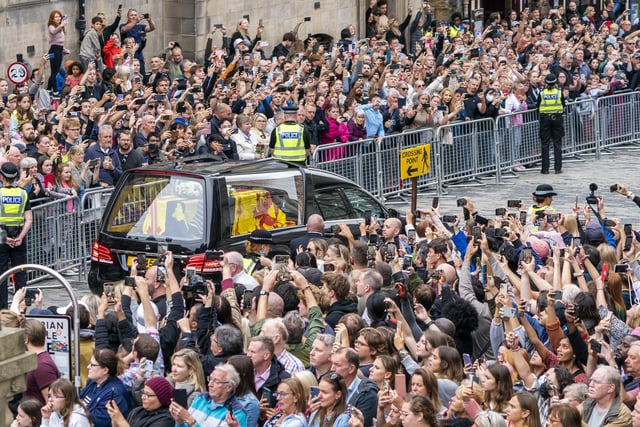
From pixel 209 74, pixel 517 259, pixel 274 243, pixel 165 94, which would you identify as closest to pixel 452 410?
pixel 517 259

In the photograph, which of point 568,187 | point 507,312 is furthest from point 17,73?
Result: point 507,312

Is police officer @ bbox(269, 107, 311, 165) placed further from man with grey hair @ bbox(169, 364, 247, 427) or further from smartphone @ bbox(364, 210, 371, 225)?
man with grey hair @ bbox(169, 364, 247, 427)

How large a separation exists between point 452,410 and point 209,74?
15676 millimetres

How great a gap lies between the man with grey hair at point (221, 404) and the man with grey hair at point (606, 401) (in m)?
2.17

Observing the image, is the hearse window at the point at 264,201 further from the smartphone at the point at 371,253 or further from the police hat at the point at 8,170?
the police hat at the point at 8,170

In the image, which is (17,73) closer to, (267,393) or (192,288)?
(192,288)

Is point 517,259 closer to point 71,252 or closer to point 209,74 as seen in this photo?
point 71,252

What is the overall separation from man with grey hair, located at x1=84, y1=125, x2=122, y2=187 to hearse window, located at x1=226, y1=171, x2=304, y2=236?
3015 mm

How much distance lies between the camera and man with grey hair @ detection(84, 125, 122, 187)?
1897cm

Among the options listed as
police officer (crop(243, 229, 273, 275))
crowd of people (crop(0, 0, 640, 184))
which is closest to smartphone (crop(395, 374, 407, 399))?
police officer (crop(243, 229, 273, 275))

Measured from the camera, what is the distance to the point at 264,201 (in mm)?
16469

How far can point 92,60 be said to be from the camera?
25438mm

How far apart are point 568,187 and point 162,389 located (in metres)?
15.7

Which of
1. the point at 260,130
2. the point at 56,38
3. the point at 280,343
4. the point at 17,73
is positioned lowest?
the point at 280,343
